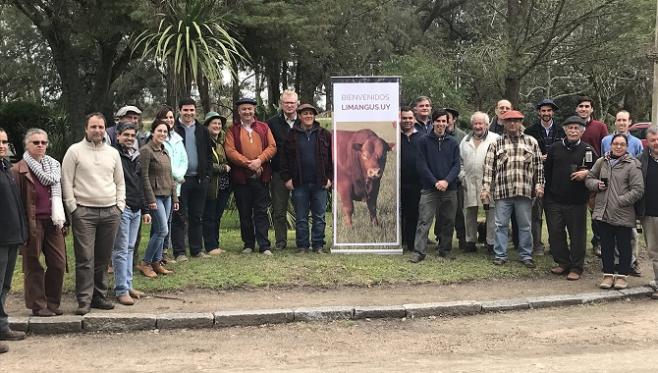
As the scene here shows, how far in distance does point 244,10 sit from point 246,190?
928 cm

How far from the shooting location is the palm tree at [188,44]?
29.2 feet

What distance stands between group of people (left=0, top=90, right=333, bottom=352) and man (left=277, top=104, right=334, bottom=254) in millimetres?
14

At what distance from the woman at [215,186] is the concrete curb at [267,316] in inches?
93.2

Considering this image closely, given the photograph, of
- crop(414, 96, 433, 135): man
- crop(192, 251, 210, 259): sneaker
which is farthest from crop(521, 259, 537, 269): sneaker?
crop(192, 251, 210, 259): sneaker

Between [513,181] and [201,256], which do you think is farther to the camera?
[201,256]

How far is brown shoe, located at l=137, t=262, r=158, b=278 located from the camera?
767 centimetres

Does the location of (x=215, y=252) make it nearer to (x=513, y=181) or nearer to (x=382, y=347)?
(x=382, y=347)

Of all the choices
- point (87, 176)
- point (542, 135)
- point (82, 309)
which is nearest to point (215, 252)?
point (82, 309)

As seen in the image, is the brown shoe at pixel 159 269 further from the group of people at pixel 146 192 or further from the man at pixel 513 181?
the man at pixel 513 181

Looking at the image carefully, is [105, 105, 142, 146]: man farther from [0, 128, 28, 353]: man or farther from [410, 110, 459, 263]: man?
[410, 110, 459, 263]: man

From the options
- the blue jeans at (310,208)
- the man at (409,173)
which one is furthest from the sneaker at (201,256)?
the man at (409,173)

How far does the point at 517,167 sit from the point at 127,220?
195 inches

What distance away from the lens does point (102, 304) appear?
6.69 meters

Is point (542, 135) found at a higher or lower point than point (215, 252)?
higher
